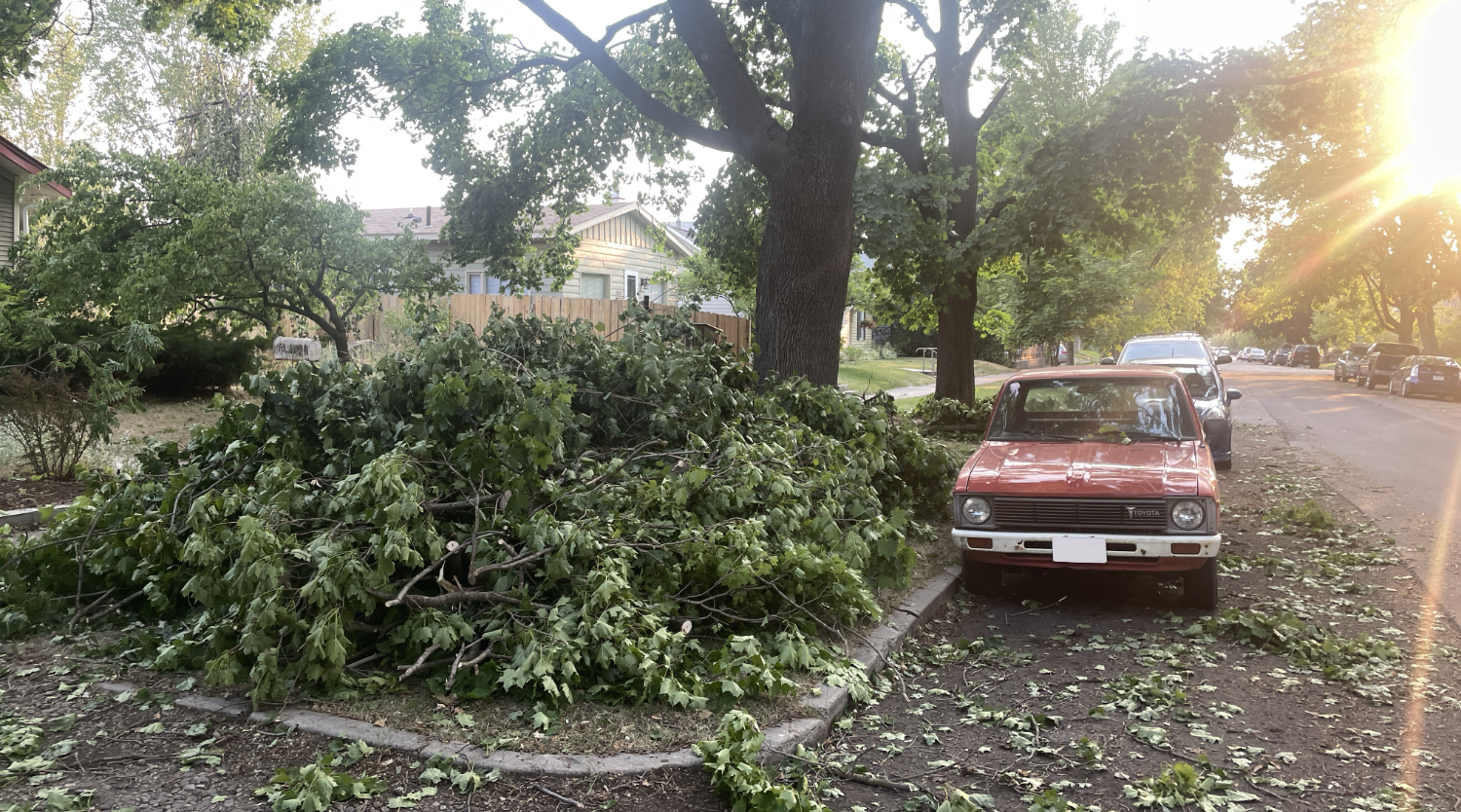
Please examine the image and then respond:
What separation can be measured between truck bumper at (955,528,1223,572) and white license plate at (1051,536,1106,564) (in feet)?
0.07

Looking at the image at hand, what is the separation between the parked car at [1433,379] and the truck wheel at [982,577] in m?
30.5

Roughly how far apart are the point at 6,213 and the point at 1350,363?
4805 centimetres

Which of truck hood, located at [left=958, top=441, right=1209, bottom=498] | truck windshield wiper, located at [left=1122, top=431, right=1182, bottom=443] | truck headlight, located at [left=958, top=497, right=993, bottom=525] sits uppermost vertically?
truck windshield wiper, located at [left=1122, top=431, right=1182, bottom=443]

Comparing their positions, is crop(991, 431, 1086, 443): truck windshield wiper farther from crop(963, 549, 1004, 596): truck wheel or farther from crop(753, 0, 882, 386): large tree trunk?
crop(753, 0, 882, 386): large tree trunk

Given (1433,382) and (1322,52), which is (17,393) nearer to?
(1322,52)

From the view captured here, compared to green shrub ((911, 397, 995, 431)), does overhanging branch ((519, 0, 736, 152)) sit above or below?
above

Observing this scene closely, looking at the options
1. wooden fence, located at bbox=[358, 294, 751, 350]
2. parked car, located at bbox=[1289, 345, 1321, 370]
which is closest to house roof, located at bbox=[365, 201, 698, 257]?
wooden fence, located at bbox=[358, 294, 751, 350]

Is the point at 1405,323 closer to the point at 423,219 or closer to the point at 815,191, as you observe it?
the point at 423,219

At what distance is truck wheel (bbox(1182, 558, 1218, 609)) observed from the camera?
5860mm

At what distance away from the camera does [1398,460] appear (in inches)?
537

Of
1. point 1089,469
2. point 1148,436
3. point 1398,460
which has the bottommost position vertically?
point 1398,460

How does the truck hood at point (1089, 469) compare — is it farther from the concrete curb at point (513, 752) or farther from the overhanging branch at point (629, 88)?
the overhanging branch at point (629, 88)

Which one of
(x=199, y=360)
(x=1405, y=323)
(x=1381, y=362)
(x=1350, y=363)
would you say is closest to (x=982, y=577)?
(x=199, y=360)

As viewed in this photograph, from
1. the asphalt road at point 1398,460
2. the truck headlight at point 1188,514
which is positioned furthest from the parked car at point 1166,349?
the truck headlight at point 1188,514
